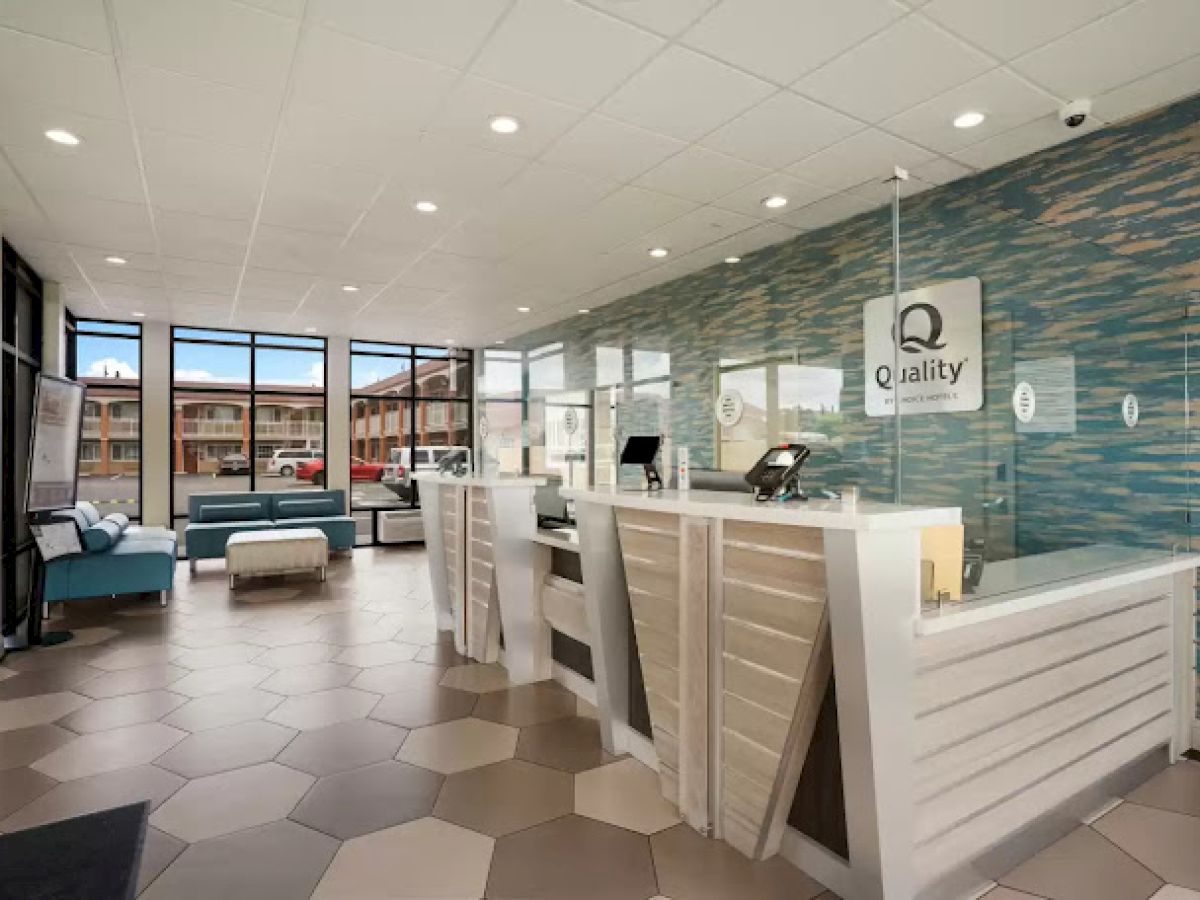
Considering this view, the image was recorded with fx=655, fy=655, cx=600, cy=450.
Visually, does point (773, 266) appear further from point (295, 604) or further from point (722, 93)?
point (295, 604)

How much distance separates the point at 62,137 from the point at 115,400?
6.74 meters

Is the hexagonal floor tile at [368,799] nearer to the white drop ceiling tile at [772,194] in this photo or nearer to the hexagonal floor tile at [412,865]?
the hexagonal floor tile at [412,865]

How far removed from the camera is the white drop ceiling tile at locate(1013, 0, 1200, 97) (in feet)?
9.36

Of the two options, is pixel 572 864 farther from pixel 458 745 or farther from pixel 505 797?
pixel 458 745

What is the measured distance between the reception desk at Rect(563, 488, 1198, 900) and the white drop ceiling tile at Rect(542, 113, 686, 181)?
2.21 m

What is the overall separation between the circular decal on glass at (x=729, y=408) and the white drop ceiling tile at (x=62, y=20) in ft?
12.8

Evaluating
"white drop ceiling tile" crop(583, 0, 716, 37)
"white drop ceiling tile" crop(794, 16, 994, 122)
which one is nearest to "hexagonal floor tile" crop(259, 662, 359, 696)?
"white drop ceiling tile" crop(583, 0, 716, 37)

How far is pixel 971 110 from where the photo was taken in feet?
12.0

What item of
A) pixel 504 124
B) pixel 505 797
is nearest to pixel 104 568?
pixel 505 797

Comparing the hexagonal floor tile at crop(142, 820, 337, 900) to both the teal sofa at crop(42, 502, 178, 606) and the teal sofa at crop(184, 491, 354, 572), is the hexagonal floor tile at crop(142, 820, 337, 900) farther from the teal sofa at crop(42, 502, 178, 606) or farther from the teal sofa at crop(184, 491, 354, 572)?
the teal sofa at crop(184, 491, 354, 572)

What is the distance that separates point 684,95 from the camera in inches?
138

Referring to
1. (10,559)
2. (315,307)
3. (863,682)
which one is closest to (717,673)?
(863,682)

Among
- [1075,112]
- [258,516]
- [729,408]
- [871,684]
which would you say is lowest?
[258,516]

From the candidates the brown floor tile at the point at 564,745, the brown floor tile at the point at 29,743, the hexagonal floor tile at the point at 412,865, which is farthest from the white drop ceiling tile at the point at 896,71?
the brown floor tile at the point at 29,743
